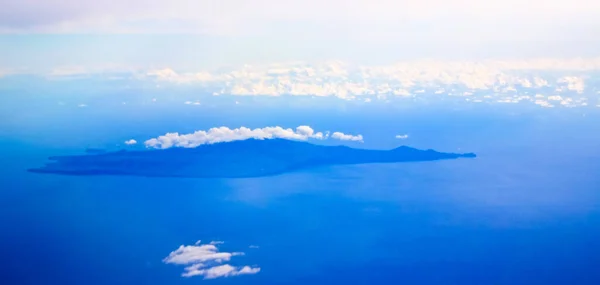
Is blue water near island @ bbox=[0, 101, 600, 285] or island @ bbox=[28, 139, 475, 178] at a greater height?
island @ bbox=[28, 139, 475, 178]

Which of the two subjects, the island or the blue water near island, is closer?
the blue water near island

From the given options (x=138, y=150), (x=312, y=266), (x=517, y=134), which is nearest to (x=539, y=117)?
(x=517, y=134)

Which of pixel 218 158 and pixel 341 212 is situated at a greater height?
pixel 218 158

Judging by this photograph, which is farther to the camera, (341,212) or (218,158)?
(218,158)

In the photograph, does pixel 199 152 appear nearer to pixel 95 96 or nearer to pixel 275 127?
pixel 275 127

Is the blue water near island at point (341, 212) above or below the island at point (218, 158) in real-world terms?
below
